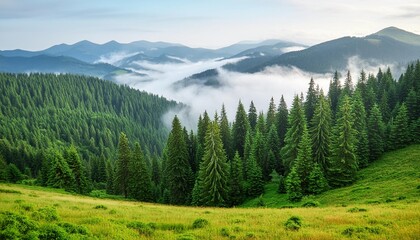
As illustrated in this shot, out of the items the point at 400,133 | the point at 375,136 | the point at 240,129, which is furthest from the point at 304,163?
the point at 240,129

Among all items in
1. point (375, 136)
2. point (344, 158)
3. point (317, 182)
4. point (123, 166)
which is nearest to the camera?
point (317, 182)

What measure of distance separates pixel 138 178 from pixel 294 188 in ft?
106

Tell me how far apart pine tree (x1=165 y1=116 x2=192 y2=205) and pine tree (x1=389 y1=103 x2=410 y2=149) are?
43717 millimetres

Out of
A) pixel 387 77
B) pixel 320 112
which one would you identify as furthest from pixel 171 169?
pixel 387 77

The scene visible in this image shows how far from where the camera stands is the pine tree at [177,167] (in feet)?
204

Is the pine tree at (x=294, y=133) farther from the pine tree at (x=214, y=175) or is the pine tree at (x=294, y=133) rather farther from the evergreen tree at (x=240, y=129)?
the evergreen tree at (x=240, y=129)

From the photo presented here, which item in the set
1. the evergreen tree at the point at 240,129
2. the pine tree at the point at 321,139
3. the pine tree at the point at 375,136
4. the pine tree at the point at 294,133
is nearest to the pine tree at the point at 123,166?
the evergreen tree at the point at 240,129

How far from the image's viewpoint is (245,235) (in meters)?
16.6

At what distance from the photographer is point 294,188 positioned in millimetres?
48156

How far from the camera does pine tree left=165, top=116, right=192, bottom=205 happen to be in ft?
204

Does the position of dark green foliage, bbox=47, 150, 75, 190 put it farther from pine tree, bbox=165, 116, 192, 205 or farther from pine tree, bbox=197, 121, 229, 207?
pine tree, bbox=197, 121, 229, 207

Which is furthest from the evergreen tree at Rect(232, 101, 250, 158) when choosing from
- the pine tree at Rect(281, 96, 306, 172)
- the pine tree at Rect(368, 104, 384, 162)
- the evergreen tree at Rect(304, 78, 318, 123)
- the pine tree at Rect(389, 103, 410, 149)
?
the pine tree at Rect(389, 103, 410, 149)

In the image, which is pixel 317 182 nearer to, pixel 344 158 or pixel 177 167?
pixel 344 158

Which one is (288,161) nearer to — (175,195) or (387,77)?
(175,195)
